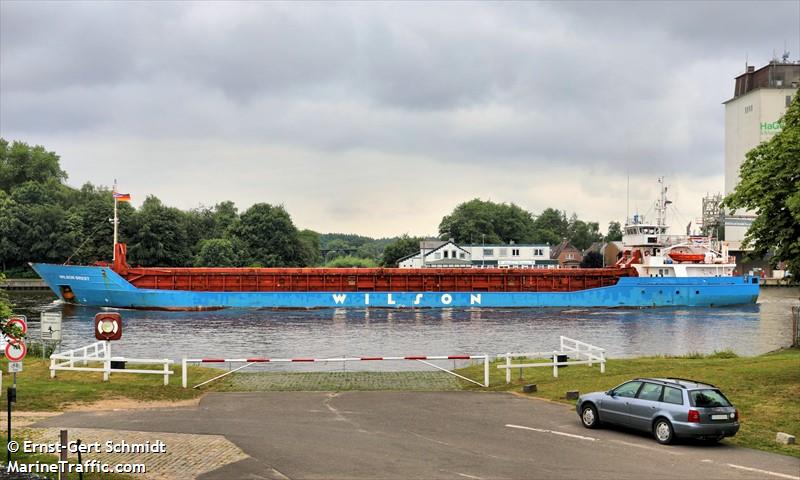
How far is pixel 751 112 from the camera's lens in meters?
109

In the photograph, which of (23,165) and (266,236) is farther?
(23,165)

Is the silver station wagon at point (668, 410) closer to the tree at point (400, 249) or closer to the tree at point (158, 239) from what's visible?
the tree at point (158, 239)

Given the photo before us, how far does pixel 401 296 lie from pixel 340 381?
4140cm

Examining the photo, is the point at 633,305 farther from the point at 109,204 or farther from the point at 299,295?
the point at 109,204

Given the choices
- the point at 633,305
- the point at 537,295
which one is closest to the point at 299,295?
the point at 537,295

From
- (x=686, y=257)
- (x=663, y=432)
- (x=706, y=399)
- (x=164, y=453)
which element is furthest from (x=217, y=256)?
(x=706, y=399)

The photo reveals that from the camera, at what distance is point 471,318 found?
55.1 metres

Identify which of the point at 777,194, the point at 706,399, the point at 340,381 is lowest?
the point at 340,381

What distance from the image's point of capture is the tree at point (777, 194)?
18250mm

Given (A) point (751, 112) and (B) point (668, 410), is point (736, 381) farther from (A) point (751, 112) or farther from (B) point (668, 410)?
(A) point (751, 112)

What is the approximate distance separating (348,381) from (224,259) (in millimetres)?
80561

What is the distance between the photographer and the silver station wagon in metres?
13.2

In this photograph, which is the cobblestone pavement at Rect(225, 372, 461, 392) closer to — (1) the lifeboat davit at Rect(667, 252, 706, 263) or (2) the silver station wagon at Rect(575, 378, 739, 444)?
(2) the silver station wagon at Rect(575, 378, 739, 444)

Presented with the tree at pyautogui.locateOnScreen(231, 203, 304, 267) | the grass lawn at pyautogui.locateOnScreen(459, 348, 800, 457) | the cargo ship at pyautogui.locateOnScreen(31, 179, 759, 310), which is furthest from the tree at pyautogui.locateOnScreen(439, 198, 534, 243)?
the grass lawn at pyautogui.locateOnScreen(459, 348, 800, 457)
